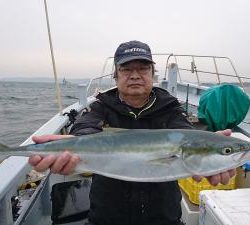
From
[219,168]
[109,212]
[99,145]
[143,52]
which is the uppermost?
[143,52]

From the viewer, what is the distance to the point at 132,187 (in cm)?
Result: 280

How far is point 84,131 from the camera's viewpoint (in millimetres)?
2803

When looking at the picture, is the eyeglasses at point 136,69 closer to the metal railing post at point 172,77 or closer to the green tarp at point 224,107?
the green tarp at point 224,107

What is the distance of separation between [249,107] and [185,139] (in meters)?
4.47

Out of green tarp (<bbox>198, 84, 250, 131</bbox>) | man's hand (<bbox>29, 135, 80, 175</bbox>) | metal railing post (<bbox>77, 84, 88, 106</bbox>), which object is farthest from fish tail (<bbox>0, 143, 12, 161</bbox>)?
metal railing post (<bbox>77, 84, 88, 106</bbox>)

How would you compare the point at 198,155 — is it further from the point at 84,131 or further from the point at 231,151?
the point at 84,131

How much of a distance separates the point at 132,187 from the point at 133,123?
53 cm

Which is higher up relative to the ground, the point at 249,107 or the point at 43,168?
the point at 43,168

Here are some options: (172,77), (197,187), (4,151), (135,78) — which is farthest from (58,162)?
(172,77)

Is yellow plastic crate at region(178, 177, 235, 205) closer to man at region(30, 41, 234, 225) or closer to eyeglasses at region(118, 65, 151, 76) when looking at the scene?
man at region(30, 41, 234, 225)

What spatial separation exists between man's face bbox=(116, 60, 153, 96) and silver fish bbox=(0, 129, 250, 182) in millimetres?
679

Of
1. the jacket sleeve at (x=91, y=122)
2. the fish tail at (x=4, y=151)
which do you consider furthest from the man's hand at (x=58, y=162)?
the jacket sleeve at (x=91, y=122)

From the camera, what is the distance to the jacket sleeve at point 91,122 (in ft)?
9.26

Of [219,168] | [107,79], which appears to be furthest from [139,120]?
[107,79]
